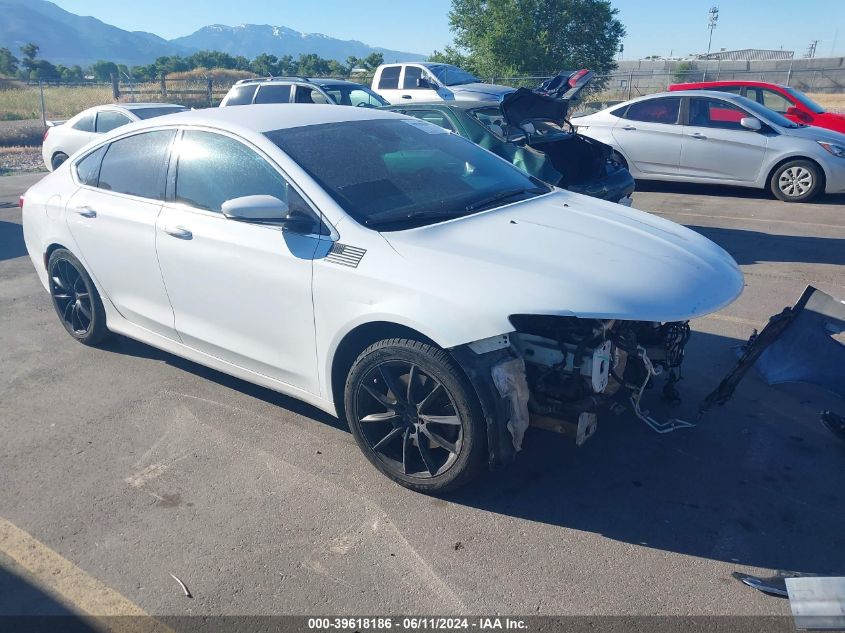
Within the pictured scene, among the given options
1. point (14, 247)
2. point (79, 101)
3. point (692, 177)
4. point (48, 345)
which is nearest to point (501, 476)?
point (48, 345)

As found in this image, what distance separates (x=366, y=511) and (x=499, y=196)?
6.34 ft

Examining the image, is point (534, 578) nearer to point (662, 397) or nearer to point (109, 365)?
point (662, 397)

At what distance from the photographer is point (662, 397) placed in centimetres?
432

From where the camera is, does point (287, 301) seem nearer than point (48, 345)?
Yes

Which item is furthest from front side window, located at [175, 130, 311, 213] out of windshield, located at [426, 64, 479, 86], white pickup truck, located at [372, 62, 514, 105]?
windshield, located at [426, 64, 479, 86]

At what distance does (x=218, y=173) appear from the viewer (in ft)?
13.3

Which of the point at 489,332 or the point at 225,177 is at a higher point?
the point at 225,177

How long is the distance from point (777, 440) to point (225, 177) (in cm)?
344

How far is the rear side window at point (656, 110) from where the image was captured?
35.7 ft

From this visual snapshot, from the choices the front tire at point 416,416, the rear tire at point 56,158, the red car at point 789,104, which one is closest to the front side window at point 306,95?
the rear tire at point 56,158

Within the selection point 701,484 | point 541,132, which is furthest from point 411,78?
point 701,484

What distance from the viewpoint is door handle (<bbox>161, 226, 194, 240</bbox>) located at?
4070mm

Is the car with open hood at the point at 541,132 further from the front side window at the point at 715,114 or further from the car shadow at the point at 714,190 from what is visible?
the car shadow at the point at 714,190

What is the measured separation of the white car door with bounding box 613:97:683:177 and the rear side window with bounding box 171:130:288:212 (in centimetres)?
856
